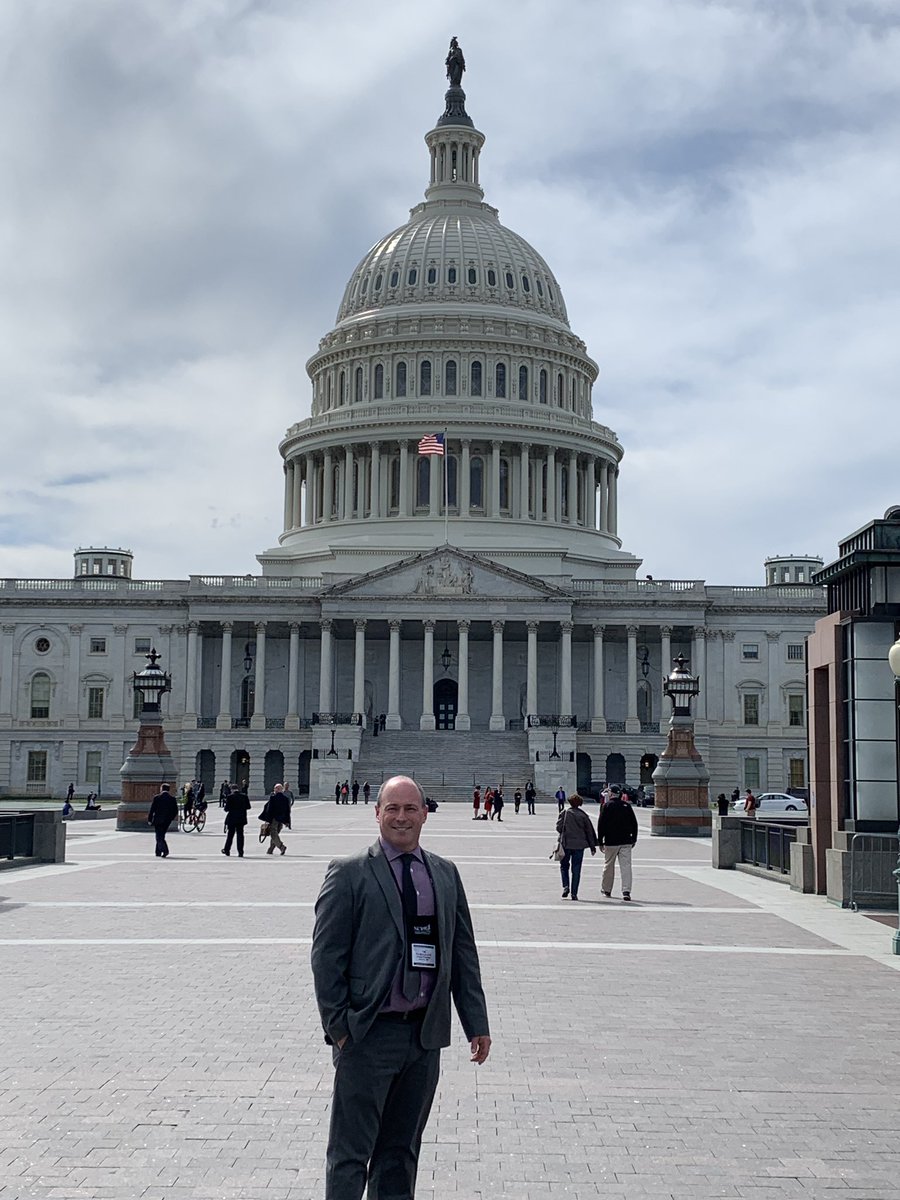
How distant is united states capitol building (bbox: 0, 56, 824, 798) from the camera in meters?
99.6

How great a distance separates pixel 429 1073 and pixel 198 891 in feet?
62.6

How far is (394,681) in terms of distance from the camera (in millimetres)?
99062

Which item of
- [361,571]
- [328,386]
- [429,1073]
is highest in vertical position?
[328,386]

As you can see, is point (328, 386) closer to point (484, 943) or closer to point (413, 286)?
point (413, 286)

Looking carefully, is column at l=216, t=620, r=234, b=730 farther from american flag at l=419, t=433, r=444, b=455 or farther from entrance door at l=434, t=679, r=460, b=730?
american flag at l=419, t=433, r=444, b=455

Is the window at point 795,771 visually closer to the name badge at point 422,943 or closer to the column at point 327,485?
the column at point 327,485

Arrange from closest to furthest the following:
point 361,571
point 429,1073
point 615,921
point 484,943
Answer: point 429,1073 → point 484,943 → point 615,921 → point 361,571

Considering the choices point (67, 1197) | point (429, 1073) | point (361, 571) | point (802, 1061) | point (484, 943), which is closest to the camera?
point (429, 1073)

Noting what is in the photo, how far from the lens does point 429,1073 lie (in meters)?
7.45

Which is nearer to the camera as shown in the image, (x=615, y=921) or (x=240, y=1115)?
(x=240, y=1115)

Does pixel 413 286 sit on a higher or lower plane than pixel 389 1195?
higher

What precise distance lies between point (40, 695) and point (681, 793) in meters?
65.8

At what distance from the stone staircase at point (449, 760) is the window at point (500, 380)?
3481 cm

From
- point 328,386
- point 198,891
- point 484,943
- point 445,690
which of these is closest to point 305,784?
point 445,690
